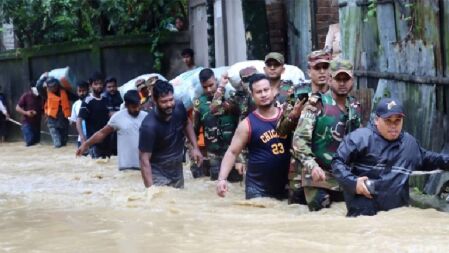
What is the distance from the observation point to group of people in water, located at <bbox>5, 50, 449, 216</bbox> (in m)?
6.43

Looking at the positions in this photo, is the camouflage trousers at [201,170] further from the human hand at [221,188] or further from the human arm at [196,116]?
the human hand at [221,188]

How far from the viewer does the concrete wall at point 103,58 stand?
56.9 feet

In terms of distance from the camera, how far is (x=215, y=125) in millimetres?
10766

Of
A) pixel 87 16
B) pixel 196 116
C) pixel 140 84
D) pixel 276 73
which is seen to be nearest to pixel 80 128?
pixel 140 84

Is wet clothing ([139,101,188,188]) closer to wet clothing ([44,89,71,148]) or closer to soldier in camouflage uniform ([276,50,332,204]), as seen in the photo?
soldier in camouflage uniform ([276,50,332,204])

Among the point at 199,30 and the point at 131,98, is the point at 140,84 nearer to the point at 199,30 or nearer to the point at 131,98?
the point at 131,98

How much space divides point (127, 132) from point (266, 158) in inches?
124

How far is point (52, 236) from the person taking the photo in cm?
693

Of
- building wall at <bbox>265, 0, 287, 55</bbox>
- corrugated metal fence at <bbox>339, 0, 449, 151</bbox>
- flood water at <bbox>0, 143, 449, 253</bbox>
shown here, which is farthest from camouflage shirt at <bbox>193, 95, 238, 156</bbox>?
building wall at <bbox>265, 0, 287, 55</bbox>

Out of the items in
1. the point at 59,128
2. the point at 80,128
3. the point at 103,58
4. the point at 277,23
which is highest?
the point at 277,23

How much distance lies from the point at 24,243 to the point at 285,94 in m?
2.98

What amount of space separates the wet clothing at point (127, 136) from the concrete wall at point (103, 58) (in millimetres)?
6489

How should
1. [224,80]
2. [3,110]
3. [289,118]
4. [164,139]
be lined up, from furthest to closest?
[3,110] → [224,80] → [164,139] → [289,118]

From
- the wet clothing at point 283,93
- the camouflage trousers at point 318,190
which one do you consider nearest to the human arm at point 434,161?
the camouflage trousers at point 318,190
